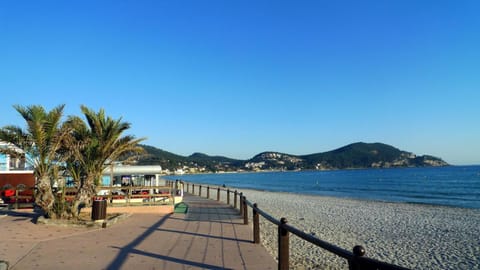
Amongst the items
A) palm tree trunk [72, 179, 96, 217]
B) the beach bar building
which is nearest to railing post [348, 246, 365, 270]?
palm tree trunk [72, 179, 96, 217]

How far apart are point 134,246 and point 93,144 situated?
646 cm

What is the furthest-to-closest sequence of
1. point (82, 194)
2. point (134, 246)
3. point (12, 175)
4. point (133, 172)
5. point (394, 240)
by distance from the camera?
point (133, 172)
point (12, 175)
point (394, 240)
point (82, 194)
point (134, 246)

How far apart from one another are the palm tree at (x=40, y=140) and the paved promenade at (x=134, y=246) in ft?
3.01

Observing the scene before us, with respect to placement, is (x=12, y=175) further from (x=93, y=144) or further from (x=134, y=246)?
(x=134, y=246)

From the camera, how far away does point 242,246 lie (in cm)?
777

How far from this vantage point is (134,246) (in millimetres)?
7559

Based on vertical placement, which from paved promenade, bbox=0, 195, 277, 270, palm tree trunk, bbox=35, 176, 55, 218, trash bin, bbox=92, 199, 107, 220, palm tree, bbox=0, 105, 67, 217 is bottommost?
paved promenade, bbox=0, 195, 277, 270

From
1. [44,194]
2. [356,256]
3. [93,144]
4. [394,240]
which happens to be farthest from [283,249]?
[93,144]

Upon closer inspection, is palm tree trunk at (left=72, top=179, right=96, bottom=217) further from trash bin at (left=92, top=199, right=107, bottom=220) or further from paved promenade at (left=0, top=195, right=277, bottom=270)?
paved promenade at (left=0, top=195, right=277, bottom=270)

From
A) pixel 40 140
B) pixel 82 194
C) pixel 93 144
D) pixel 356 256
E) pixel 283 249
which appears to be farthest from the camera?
pixel 93 144

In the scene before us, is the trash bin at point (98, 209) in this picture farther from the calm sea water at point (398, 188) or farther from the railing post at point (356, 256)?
the calm sea water at point (398, 188)

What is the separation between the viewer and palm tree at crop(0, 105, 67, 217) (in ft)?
34.0

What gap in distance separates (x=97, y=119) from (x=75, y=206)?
342 centimetres

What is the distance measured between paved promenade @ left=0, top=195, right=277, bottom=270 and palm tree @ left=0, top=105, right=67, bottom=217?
0.92m
